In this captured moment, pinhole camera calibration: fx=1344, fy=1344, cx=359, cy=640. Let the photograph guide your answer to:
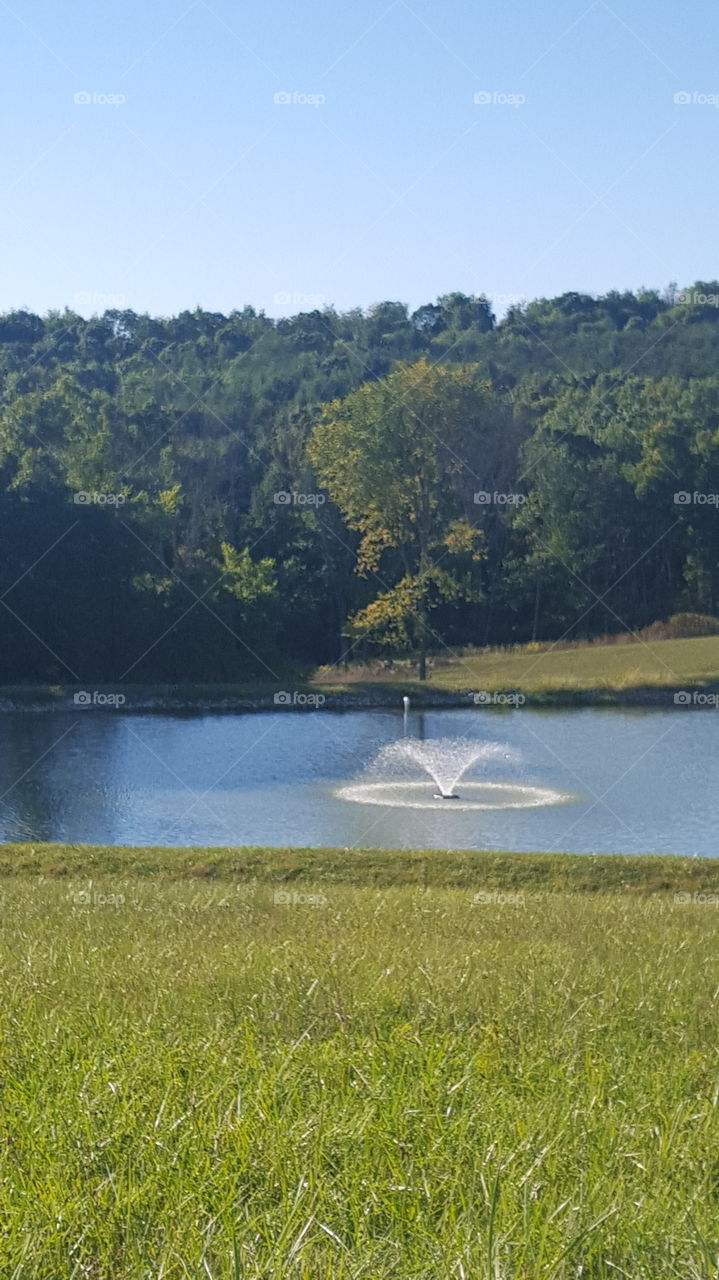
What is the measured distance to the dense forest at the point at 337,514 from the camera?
43219 mm

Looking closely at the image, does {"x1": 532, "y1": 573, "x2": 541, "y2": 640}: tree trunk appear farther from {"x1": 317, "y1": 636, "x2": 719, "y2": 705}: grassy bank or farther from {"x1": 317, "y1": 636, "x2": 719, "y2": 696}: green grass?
{"x1": 317, "y1": 636, "x2": 719, "y2": 705}: grassy bank

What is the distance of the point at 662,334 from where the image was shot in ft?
354

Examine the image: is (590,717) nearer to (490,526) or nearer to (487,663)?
(487,663)

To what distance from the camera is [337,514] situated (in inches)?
2114

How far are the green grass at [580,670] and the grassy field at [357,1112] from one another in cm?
3221

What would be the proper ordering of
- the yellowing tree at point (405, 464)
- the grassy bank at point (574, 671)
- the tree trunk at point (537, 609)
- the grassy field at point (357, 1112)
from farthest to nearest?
the tree trunk at point (537, 609), the yellowing tree at point (405, 464), the grassy bank at point (574, 671), the grassy field at point (357, 1112)

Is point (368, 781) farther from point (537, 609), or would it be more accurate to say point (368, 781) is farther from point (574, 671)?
point (537, 609)

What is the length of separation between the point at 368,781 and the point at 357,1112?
21.6 m

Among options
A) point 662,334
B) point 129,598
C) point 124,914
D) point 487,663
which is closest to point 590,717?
point 487,663

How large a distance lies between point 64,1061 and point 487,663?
41.9 meters

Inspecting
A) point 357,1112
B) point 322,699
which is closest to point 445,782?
point 322,699

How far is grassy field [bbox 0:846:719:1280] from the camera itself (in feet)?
9.02

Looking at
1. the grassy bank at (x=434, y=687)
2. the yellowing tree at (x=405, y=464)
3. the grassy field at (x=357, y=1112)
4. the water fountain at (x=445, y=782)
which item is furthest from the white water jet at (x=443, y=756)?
the grassy field at (x=357, y=1112)

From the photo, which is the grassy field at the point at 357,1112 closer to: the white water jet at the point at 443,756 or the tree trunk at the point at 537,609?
the white water jet at the point at 443,756
